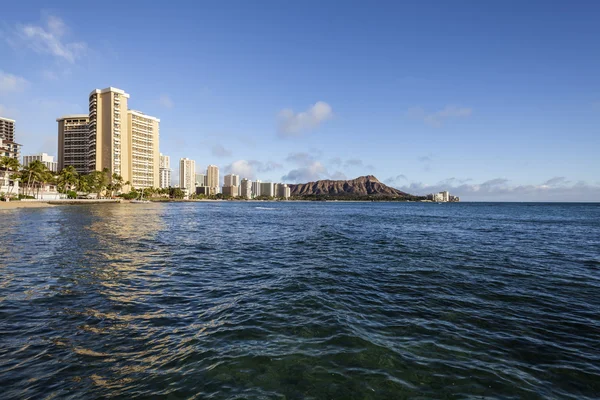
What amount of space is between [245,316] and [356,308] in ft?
14.4

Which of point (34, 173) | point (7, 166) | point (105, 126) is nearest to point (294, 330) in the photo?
point (7, 166)

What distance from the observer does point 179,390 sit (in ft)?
21.9

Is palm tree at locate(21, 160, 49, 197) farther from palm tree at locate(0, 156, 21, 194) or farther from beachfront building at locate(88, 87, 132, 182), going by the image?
beachfront building at locate(88, 87, 132, 182)

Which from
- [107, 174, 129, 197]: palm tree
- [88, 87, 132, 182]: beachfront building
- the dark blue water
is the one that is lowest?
the dark blue water

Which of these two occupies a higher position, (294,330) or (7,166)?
(7,166)

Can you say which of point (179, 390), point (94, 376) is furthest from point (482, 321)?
point (94, 376)

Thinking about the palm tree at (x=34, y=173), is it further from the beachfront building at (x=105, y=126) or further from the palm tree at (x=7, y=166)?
the beachfront building at (x=105, y=126)

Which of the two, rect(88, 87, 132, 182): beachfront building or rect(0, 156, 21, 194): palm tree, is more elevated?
rect(88, 87, 132, 182): beachfront building

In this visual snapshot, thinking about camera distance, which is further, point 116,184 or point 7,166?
point 116,184

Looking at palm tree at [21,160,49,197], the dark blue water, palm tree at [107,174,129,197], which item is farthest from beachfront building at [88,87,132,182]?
the dark blue water

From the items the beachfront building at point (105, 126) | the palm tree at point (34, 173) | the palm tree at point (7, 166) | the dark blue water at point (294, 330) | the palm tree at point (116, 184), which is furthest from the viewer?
the beachfront building at point (105, 126)

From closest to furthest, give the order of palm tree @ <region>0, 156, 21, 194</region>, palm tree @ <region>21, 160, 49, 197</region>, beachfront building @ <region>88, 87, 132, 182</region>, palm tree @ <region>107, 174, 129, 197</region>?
palm tree @ <region>0, 156, 21, 194</region> → palm tree @ <region>21, 160, 49, 197</region> → palm tree @ <region>107, 174, 129, 197</region> → beachfront building @ <region>88, 87, 132, 182</region>

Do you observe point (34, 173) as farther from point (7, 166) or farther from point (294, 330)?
point (294, 330)

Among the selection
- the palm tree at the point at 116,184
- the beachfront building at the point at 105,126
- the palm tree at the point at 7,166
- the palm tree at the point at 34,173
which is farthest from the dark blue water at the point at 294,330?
the beachfront building at the point at 105,126
